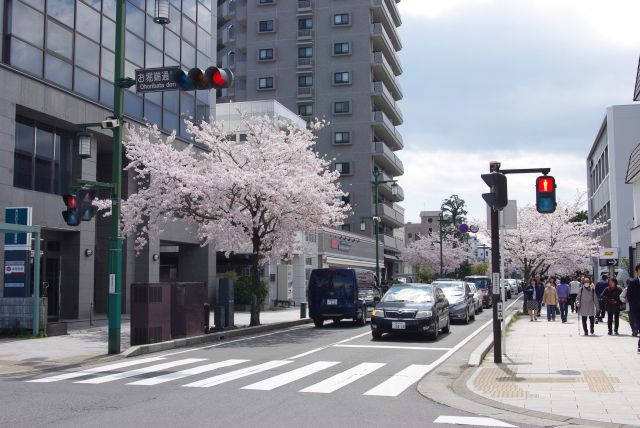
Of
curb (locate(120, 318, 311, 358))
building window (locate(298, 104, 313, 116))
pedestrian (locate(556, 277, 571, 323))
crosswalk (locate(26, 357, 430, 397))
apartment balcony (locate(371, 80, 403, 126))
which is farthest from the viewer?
building window (locate(298, 104, 313, 116))

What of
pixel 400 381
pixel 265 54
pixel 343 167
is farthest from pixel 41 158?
pixel 265 54

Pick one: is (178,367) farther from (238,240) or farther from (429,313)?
(238,240)

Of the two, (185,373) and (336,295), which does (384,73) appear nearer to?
(336,295)

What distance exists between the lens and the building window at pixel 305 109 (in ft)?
221

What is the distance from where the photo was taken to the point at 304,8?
6781 cm

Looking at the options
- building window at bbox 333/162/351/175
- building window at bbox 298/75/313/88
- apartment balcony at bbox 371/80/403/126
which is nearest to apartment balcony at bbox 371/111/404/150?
apartment balcony at bbox 371/80/403/126

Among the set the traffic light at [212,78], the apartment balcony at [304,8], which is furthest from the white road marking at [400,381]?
the apartment balcony at [304,8]

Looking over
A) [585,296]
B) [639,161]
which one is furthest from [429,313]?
[639,161]

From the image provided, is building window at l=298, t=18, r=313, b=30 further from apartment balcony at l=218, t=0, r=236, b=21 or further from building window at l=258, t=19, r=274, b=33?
apartment balcony at l=218, t=0, r=236, b=21

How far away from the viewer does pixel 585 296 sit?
1945cm

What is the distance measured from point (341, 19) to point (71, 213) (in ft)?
185

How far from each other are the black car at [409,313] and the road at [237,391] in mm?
1659

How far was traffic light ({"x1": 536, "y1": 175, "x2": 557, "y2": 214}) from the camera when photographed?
13.0 meters

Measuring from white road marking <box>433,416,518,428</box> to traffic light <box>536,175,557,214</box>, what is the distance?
5957 millimetres
